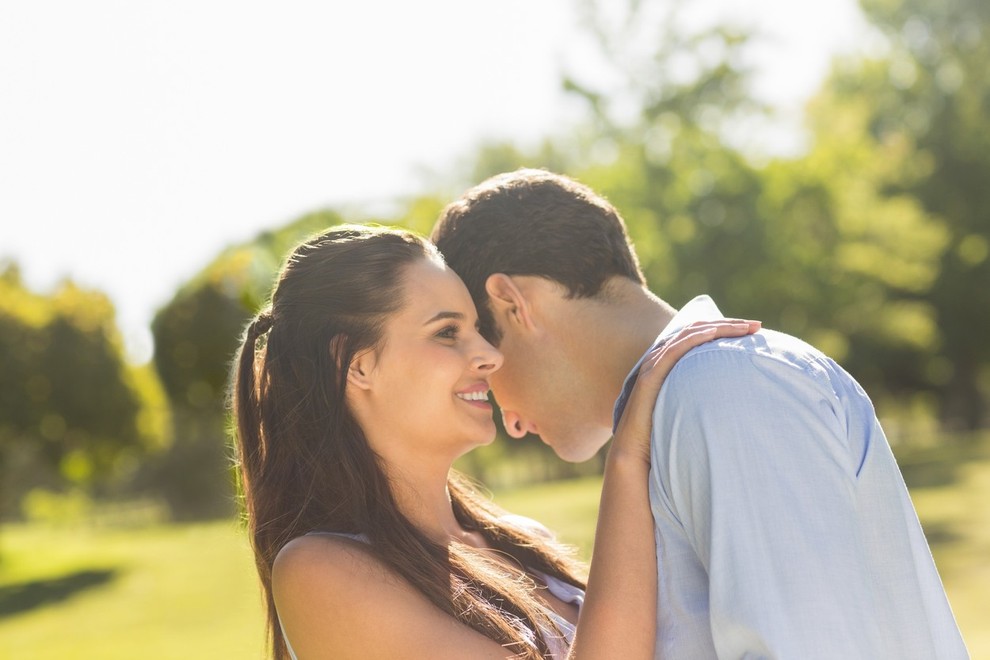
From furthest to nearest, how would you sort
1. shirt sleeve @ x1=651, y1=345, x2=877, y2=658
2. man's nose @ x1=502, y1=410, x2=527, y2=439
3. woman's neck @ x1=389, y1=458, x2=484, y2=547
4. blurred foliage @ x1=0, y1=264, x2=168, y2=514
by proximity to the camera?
blurred foliage @ x1=0, y1=264, x2=168, y2=514 → man's nose @ x1=502, y1=410, x2=527, y2=439 → woman's neck @ x1=389, y1=458, x2=484, y2=547 → shirt sleeve @ x1=651, y1=345, x2=877, y2=658

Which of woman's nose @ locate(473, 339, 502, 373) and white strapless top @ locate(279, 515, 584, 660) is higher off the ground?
woman's nose @ locate(473, 339, 502, 373)

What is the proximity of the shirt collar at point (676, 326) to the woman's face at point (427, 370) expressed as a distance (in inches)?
25.6

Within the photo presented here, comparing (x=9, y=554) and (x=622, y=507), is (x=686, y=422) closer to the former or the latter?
(x=622, y=507)

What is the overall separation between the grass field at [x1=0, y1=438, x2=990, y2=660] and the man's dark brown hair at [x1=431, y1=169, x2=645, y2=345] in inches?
259

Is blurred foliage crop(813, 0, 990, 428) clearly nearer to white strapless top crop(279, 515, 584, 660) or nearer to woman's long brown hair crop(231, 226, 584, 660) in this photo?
white strapless top crop(279, 515, 584, 660)

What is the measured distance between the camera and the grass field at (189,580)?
1440cm

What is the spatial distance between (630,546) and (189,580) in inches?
719

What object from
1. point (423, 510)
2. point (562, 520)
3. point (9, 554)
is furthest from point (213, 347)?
point (423, 510)

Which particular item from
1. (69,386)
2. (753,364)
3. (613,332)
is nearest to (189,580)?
(69,386)

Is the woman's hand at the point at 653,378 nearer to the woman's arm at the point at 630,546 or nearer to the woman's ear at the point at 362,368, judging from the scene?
the woman's arm at the point at 630,546

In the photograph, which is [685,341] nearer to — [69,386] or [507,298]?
[507,298]

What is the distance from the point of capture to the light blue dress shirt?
218 centimetres

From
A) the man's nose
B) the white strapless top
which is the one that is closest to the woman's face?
the man's nose

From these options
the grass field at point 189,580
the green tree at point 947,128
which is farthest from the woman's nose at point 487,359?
the green tree at point 947,128
